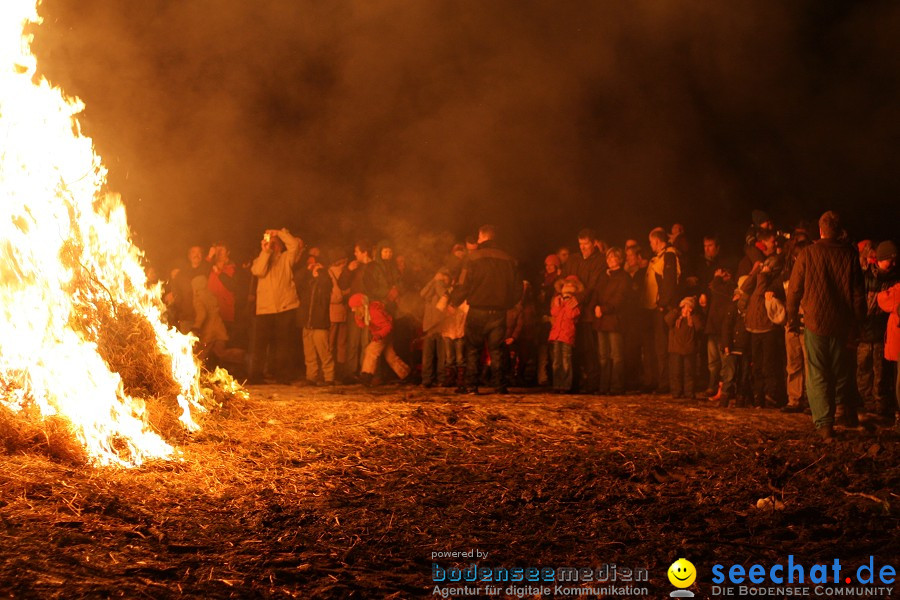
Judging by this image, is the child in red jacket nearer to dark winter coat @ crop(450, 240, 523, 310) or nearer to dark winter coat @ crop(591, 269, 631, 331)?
dark winter coat @ crop(450, 240, 523, 310)

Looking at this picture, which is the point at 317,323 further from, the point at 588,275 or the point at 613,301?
the point at 613,301

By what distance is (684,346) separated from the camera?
940cm

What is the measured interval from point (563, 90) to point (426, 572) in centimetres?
943

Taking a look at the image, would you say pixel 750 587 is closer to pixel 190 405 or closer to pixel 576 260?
pixel 190 405

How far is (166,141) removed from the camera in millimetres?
Answer: 12422

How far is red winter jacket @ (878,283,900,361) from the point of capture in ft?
24.3

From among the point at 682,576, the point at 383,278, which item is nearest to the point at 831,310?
the point at 682,576

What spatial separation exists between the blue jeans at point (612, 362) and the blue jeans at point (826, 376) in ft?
9.92

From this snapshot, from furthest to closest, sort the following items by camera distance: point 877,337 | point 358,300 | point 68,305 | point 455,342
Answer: point 358,300 → point 455,342 → point 877,337 → point 68,305

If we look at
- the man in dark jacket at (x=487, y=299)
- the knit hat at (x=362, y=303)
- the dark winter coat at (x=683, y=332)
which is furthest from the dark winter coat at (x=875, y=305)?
the knit hat at (x=362, y=303)

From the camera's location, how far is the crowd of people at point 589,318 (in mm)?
7238

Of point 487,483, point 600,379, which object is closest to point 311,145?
point 600,379

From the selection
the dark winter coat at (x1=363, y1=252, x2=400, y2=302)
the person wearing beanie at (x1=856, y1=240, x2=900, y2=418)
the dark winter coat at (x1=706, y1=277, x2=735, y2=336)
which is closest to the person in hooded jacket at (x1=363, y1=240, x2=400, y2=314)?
the dark winter coat at (x1=363, y1=252, x2=400, y2=302)

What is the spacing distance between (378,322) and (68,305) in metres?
5.37
